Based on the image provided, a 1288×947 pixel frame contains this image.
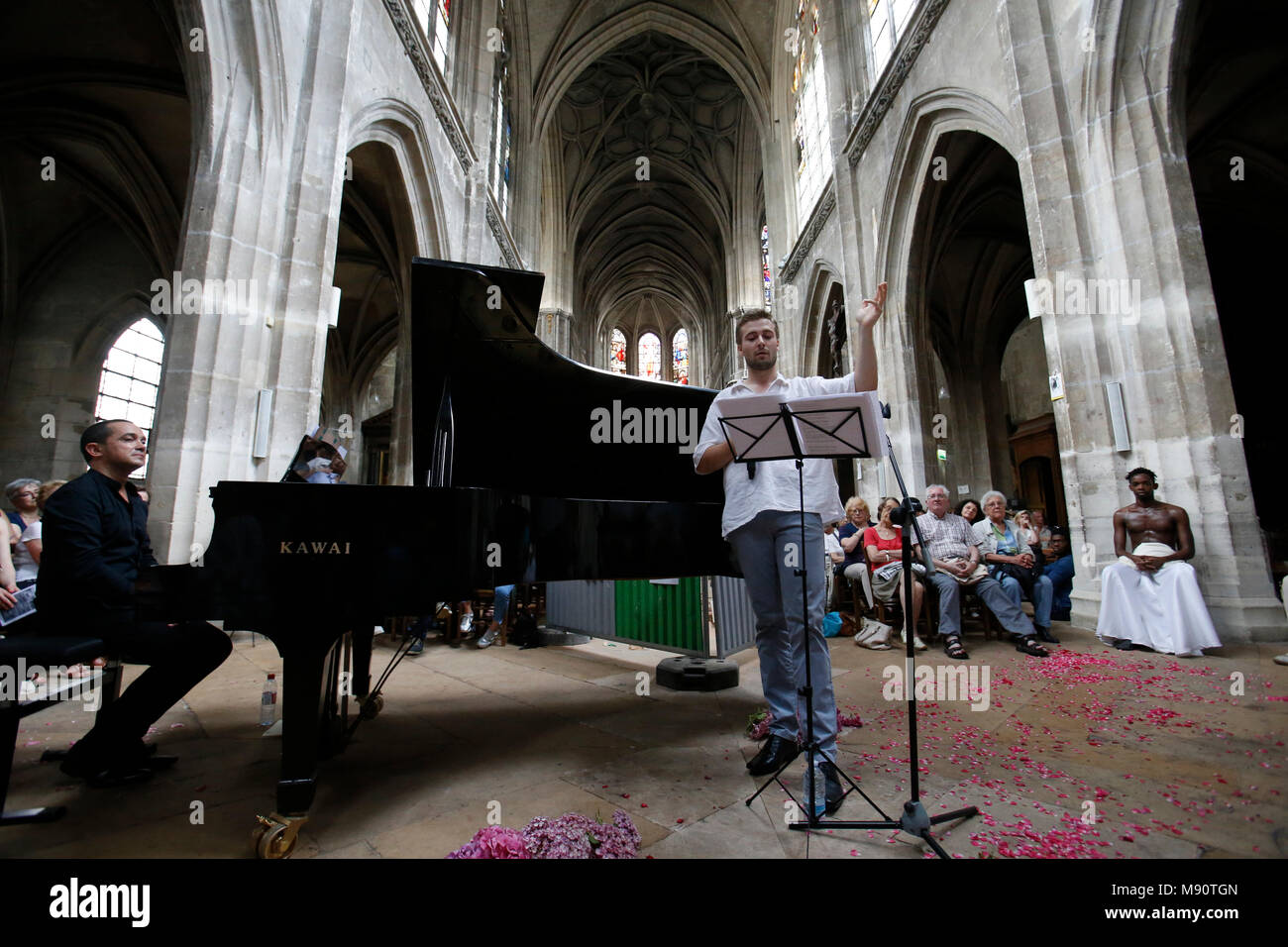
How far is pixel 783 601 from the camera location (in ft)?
6.47

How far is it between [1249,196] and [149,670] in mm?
15795

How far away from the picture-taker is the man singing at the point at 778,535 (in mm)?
1906

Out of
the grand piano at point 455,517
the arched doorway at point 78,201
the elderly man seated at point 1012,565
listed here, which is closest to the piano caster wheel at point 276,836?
the grand piano at point 455,517

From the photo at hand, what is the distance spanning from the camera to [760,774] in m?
1.97

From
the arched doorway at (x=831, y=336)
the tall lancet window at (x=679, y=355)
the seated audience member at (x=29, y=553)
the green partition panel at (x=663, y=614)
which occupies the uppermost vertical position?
the tall lancet window at (x=679, y=355)

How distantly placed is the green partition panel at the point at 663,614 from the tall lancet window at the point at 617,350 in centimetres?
3066

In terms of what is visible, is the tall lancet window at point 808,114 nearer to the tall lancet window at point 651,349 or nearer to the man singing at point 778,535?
the man singing at point 778,535

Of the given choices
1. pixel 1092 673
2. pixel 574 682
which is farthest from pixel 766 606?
pixel 1092 673

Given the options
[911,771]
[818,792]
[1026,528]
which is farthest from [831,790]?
[1026,528]

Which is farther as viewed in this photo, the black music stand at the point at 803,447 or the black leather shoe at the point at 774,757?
the black leather shoe at the point at 774,757

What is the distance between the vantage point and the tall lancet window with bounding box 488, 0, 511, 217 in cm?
1148

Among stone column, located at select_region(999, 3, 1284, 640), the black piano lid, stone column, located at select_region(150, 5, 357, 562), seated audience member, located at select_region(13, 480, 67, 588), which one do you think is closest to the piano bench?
the black piano lid

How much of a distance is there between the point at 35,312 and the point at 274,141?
29.7ft

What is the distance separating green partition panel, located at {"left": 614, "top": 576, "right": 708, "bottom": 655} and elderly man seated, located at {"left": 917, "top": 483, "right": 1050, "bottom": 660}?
1.78 m
